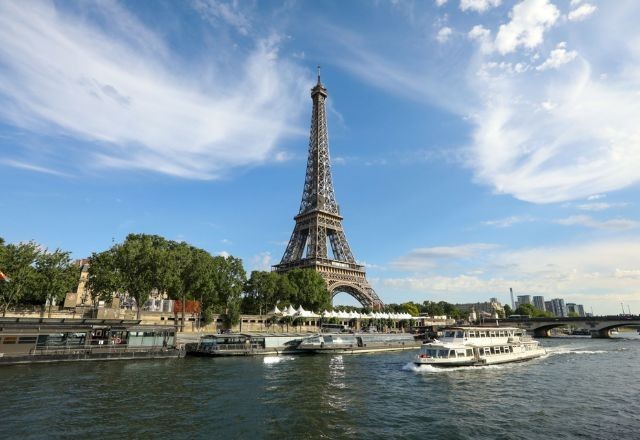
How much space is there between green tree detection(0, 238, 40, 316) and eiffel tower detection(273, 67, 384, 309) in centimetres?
6628

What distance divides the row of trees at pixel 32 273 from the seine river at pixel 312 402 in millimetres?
27880

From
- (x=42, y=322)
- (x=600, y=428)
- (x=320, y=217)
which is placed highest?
(x=320, y=217)

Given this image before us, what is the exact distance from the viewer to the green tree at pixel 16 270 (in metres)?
62.3

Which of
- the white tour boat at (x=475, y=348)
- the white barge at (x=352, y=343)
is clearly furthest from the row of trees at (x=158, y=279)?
the white tour boat at (x=475, y=348)

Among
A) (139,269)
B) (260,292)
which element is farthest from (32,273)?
(260,292)

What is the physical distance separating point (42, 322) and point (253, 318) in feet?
166

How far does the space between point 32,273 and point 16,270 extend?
7.12 ft

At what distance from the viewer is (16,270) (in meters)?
63.2

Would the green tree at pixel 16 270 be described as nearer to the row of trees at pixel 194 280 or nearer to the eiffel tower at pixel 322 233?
the row of trees at pixel 194 280

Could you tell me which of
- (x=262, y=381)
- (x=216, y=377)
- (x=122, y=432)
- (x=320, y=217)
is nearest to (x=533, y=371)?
(x=262, y=381)

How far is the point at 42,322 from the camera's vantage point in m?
48.0

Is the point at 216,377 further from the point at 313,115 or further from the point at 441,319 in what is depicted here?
the point at 441,319

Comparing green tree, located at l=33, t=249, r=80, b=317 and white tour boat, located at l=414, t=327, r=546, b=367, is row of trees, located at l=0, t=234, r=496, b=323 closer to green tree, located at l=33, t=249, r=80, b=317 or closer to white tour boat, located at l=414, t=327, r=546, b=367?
green tree, located at l=33, t=249, r=80, b=317

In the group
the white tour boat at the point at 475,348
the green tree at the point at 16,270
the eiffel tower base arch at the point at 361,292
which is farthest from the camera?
the eiffel tower base arch at the point at 361,292
